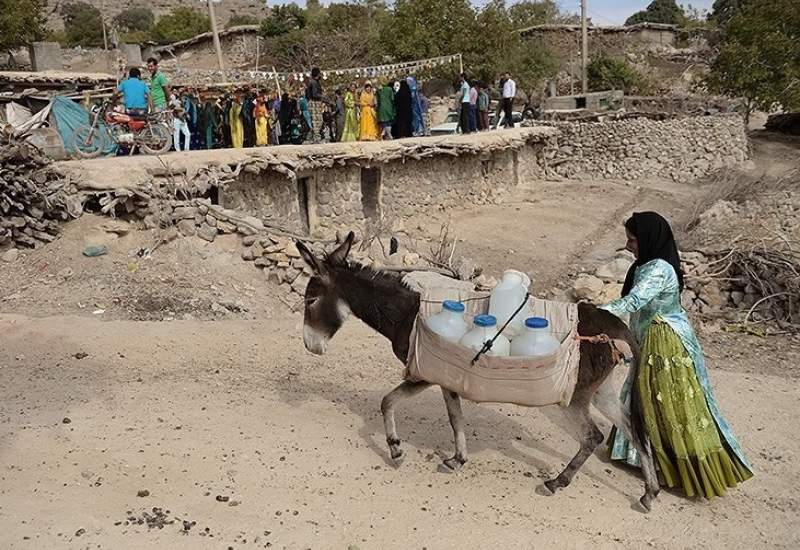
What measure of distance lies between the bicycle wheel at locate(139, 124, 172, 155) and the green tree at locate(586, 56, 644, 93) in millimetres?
23601

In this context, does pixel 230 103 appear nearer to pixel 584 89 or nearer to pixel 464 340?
pixel 464 340

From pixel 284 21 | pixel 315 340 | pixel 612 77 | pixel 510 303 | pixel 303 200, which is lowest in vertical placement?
pixel 315 340

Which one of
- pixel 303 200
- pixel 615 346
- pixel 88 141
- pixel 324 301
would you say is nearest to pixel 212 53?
pixel 303 200

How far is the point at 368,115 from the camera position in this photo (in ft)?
56.3

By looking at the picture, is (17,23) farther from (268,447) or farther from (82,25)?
(268,447)

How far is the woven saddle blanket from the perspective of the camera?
167 inches

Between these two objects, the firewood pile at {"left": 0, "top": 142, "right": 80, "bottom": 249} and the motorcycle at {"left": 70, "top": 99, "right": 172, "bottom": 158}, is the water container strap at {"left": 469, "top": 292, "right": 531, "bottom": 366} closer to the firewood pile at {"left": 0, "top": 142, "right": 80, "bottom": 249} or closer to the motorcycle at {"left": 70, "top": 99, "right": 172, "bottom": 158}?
the firewood pile at {"left": 0, "top": 142, "right": 80, "bottom": 249}

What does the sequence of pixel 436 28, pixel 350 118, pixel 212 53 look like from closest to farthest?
pixel 350 118 → pixel 436 28 → pixel 212 53

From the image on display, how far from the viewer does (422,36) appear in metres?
28.2

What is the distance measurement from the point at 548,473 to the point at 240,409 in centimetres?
245

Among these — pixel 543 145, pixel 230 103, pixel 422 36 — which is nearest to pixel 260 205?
pixel 230 103

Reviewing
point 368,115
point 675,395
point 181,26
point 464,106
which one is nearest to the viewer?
point 675,395

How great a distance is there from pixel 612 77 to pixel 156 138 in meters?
24.6

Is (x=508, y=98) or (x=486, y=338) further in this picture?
(x=508, y=98)
